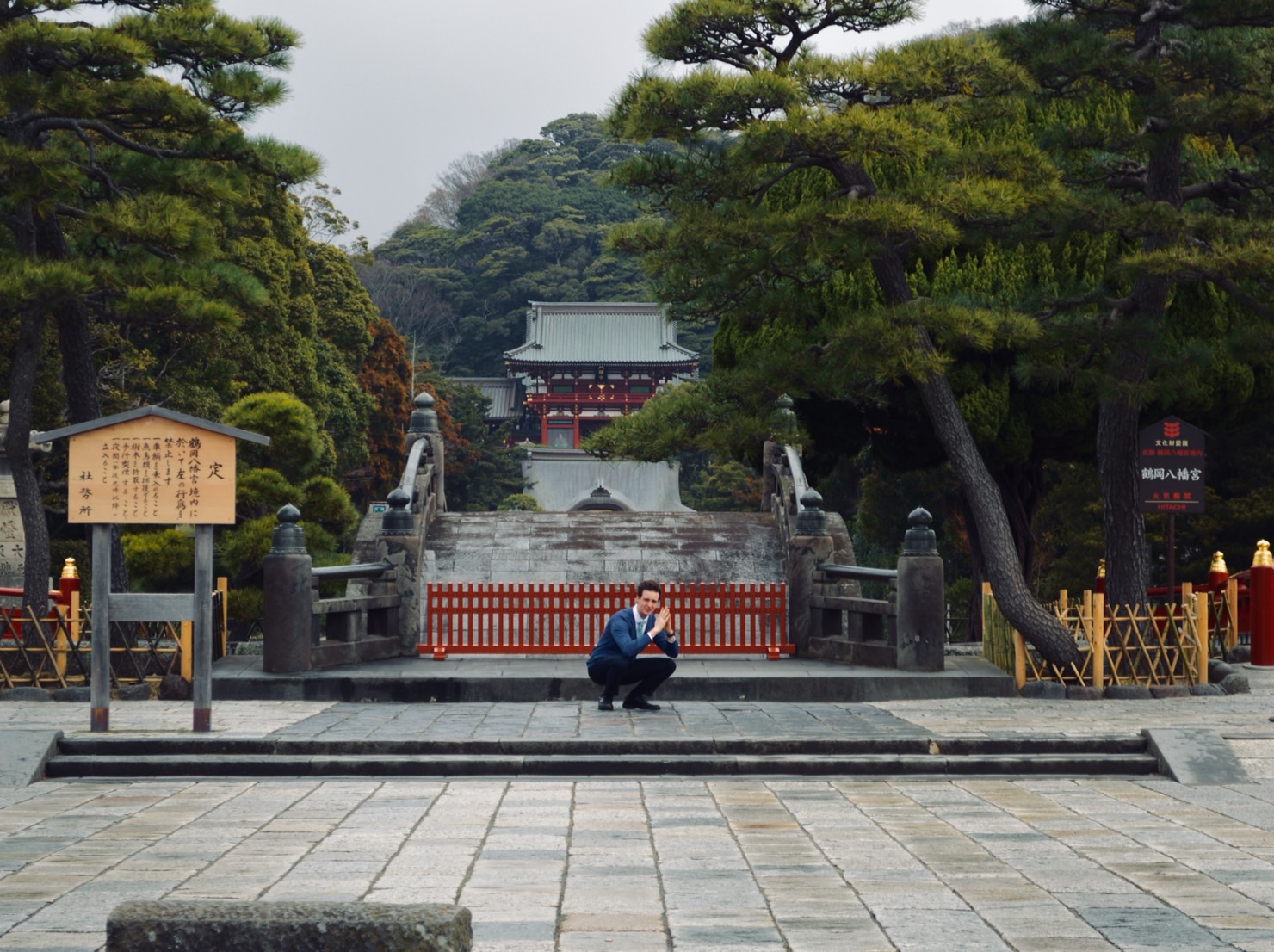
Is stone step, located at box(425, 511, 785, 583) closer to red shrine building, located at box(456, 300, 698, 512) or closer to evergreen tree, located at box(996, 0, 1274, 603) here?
evergreen tree, located at box(996, 0, 1274, 603)

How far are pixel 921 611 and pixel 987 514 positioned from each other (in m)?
1.13

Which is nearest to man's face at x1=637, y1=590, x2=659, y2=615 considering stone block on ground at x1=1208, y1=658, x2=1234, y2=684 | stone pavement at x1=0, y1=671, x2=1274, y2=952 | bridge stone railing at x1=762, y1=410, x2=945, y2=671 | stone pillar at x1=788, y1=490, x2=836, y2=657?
stone pavement at x1=0, y1=671, x2=1274, y2=952

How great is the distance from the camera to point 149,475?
11.2 metres

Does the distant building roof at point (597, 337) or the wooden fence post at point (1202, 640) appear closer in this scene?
the wooden fence post at point (1202, 640)

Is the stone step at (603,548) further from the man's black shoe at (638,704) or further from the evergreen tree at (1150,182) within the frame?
the man's black shoe at (638,704)

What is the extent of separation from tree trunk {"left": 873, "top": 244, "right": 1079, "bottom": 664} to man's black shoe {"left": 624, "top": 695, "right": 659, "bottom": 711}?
12.5ft

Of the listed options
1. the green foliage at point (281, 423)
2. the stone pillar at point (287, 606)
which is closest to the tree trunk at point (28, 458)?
the stone pillar at point (287, 606)

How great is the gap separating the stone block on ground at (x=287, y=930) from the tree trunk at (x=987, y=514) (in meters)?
10.8

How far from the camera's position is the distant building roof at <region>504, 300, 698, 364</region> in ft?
198

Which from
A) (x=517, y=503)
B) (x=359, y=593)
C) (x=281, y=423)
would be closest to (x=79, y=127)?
(x=359, y=593)

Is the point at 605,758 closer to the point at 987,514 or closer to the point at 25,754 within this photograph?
the point at 25,754

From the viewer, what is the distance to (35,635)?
1398 centimetres

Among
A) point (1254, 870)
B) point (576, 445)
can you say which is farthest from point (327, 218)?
point (1254, 870)

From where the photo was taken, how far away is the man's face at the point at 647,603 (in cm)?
1231
